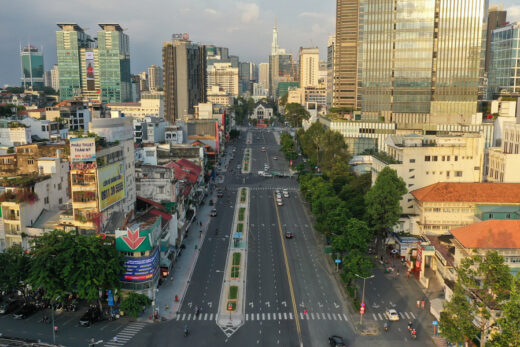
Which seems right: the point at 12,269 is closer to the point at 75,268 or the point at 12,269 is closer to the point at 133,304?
the point at 75,268

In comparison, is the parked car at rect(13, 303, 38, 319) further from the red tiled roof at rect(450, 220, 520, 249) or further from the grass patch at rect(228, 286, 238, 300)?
the red tiled roof at rect(450, 220, 520, 249)

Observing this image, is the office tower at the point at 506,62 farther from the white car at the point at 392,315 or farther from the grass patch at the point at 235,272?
the grass patch at the point at 235,272

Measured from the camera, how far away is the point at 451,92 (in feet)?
540

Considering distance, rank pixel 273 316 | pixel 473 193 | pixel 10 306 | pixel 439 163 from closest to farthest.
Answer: pixel 273 316
pixel 10 306
pixel 473 193
pixel 439 163

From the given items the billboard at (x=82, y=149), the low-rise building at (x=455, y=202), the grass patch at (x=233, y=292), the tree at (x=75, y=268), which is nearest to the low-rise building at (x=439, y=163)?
the low-rise building at (x=455, y=202)

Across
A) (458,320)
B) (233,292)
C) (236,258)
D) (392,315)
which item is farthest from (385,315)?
(236,258)

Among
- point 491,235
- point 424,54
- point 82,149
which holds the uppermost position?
point 424,54

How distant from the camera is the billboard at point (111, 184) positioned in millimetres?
76225

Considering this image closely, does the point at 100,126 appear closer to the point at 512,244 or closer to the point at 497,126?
the point at 512,244

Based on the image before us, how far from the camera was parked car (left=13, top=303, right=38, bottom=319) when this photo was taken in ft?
219

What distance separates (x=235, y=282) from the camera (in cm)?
7925

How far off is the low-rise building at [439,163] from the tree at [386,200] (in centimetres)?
776

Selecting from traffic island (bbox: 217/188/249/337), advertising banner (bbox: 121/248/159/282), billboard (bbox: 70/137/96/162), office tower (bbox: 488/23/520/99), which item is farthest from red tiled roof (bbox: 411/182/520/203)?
office tower (bbox: 488/23/520/99)

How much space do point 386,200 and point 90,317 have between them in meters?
53.9
